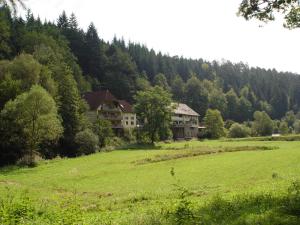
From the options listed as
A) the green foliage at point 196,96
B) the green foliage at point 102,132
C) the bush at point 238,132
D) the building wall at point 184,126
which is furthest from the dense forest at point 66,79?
the bush at point 238,132

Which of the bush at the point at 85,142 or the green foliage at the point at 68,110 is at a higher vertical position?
the green foliage at the point at 68,110

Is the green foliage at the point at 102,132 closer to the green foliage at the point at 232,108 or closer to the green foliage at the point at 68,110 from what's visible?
the green foliage at the point at 68,110

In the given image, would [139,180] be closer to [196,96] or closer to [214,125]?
[214,125]

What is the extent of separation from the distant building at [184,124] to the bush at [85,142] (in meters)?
56.9

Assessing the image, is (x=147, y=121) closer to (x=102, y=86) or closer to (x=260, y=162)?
(x=102, y=86)

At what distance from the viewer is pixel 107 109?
103688mm

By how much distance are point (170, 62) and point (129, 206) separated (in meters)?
171

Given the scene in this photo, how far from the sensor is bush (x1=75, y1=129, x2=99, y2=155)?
72188mm

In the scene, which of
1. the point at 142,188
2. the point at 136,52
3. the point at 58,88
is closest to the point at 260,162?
the point at 142,188

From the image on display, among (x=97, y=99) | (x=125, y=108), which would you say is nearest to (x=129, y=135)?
(x=97, y=99)

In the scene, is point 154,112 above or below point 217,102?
below

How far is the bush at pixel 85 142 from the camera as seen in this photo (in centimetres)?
7219

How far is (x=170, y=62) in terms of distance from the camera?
19200 cm

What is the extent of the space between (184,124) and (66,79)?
59.2 metres
